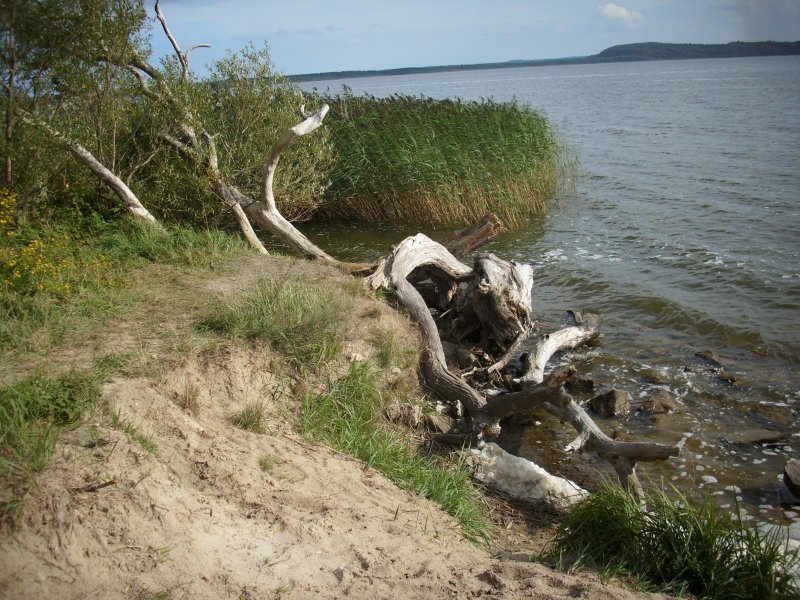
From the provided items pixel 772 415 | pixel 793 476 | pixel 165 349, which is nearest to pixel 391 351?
pixel 165 349

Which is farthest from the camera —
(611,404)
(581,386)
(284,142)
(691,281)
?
(691,281)

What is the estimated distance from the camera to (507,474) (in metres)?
6.53

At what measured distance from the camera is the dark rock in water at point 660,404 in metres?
8.41

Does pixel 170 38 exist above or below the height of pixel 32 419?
above

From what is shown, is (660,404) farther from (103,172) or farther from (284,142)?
(103,172)

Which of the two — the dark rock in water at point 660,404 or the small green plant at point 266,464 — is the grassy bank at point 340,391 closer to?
the small green plant at point 266,464

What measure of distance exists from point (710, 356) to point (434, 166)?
880cm

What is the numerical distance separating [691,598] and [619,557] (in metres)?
0.55

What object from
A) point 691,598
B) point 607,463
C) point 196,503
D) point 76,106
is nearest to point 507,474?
point 607,463

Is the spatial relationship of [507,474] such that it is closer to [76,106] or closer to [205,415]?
[205,415]

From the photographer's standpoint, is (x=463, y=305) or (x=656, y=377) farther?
(x=463, y=305)

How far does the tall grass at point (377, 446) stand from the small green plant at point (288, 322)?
405 millimetres

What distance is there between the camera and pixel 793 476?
6.48 m

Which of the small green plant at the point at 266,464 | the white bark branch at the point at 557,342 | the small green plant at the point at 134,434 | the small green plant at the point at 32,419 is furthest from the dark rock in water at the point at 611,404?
the small green plant at the point at 32,419
